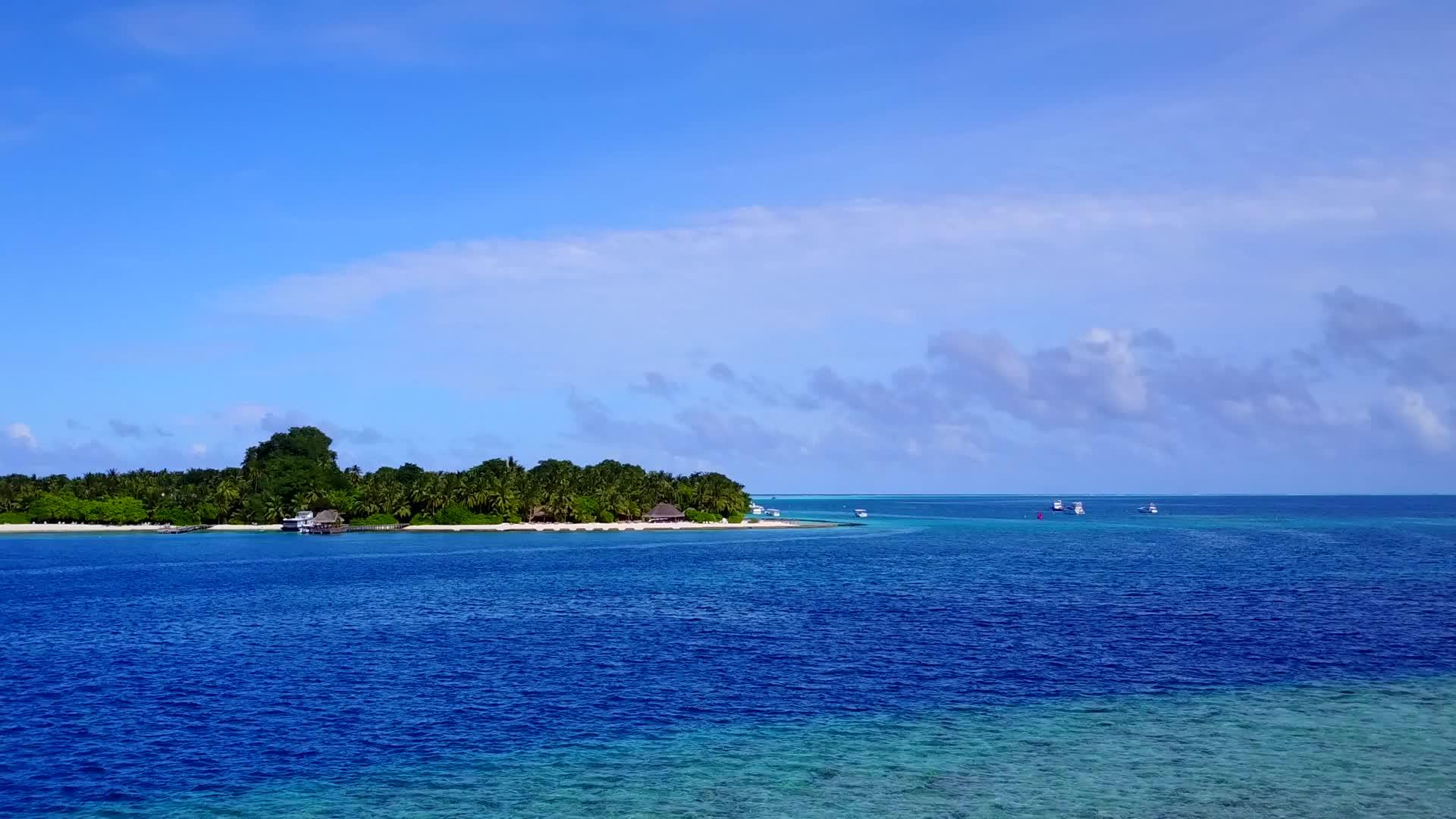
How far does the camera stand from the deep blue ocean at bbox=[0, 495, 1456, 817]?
37.1 metres

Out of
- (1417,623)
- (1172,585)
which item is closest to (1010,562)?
(1172,585)

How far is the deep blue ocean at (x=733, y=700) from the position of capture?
37.1 meters

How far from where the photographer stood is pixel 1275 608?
89.1m

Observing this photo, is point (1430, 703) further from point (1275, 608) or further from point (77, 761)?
point (77, 761)

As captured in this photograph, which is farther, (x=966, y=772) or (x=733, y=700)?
(x=733, y=700)

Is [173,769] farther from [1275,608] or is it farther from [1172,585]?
[1172,585]

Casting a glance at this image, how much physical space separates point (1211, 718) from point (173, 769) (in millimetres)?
44204

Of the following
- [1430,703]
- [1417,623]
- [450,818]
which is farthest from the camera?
[1417,623]

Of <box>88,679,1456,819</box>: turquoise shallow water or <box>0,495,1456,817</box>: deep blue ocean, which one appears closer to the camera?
<box>88,679,1456,819</box>: turquoise shallow water

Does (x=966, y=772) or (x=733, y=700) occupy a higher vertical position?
(x=733, y=700)

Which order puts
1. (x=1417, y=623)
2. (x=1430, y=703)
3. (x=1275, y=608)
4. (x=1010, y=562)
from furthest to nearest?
(x=1010, y=562) → (x=1275, y=608) → (x=1417, y=623) → (x=1430, y=703)

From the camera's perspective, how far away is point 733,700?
52.3m

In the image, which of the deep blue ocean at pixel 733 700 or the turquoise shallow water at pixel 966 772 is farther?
the deep blue ocean at pixel 733 700

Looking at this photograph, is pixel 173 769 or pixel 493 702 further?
pixel 493 702
